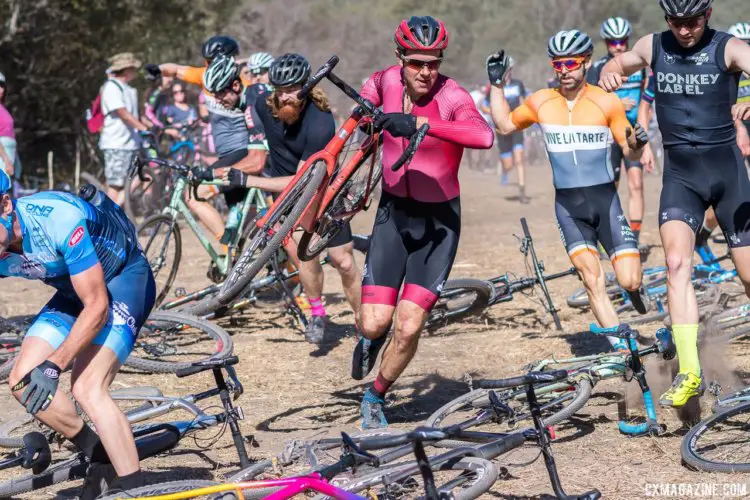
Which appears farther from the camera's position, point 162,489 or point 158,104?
point 158,104

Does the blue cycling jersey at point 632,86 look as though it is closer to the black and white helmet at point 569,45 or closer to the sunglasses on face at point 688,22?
the black and white helmet at point 569,45

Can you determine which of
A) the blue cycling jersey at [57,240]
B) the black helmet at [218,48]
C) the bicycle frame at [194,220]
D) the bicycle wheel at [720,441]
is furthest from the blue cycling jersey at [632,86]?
the blue cycling jersey at [57,240]

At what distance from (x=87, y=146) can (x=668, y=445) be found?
17.0 m

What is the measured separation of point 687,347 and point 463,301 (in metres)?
3.36

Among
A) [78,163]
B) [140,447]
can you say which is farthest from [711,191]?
[78,163]

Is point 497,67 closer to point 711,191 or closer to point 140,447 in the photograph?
point 711,191

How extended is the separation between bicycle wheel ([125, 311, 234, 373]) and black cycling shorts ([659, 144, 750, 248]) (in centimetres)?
352

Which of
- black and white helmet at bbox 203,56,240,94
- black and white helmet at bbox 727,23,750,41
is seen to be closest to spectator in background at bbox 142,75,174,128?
black and white helmet at bbox 203,56,240,94

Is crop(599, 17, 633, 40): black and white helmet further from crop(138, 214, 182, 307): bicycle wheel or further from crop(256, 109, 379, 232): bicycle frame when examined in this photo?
crop(256, 109, 379, 232): bicycle frame

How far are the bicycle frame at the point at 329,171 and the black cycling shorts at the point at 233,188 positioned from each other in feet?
12.5

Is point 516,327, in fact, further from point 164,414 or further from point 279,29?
point 279,29

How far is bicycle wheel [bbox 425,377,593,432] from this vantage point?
22.1 ft

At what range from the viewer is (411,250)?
23.6 ft

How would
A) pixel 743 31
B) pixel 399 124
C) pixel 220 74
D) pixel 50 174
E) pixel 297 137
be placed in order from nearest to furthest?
pixel 399 124 → pixel 297 137 → pixel 220 74 → pixel 743 31 → pixel 50 174
